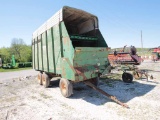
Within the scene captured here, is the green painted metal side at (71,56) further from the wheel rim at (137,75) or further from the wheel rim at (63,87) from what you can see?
the wheel rim at (137,75)

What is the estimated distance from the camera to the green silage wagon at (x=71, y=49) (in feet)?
19.4

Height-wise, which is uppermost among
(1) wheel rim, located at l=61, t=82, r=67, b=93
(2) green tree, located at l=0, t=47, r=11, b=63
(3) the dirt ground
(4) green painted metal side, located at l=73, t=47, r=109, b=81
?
(2) green tree, located at l=0, t=47, r=11, b=63

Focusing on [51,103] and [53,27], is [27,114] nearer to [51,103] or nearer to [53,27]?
[51,103]

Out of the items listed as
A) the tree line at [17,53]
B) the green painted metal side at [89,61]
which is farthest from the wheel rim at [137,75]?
the tree line at [17,53]

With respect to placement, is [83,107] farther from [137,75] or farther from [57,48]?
[137,75]

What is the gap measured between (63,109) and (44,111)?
2.15 feet

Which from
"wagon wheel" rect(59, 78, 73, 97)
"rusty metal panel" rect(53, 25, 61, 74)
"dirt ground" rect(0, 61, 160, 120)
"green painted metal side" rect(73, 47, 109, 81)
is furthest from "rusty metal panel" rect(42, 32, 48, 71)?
"green painted metal side" rect(73, 47, 109, 81)

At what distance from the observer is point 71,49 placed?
576cm

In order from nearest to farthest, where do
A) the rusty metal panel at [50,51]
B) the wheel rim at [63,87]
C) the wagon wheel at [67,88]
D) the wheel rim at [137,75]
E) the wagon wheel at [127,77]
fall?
the wagon wheel at [67,88] < the wheel rim at [63,87] < the rusty metal panel at [50,51] < the wagon wheel at [127,77] < the wheel rim at [137,75]

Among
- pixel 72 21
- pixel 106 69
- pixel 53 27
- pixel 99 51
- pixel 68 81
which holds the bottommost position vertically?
pixel 68 81

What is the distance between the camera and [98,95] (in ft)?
22.0

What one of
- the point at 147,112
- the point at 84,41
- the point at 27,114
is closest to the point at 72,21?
the point at 84,41

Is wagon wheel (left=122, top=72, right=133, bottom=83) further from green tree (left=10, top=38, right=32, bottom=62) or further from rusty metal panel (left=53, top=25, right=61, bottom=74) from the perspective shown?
green tree (left=10, top=38, right=32, bottom=62)

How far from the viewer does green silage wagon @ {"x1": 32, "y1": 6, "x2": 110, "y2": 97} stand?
591cm
